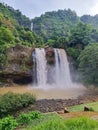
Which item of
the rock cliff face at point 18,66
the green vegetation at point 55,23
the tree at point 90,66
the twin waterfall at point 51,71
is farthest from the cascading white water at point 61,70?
the green vegetation at point 55,23

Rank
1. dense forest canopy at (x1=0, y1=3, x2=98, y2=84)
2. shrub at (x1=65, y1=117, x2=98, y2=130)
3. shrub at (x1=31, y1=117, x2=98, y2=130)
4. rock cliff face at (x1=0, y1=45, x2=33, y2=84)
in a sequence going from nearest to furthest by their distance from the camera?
shrub at (x1=31, y1=117, x2=98, y2=130) → shrub at (x1=65, y1=117, x2=98, y2=130) → dense forest canopy at (x1=0, y1=3, x2=98, y2=84) → rock cliff face at (x1=0, y1=45, x2=33, y2=84)

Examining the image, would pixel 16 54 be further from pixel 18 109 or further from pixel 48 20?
pixel 48 20

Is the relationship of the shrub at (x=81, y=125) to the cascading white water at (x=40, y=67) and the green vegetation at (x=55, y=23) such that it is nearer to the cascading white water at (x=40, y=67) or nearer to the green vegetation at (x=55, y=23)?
the cascading white water at (x=40, y=67)

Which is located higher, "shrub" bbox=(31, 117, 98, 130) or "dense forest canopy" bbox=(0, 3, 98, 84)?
"dense forest canopy" bbox=(0, 3, 98, 84)

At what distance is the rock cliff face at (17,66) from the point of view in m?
27.8

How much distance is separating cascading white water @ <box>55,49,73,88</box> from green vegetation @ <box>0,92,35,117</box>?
523 inches

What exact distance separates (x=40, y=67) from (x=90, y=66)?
7840 mm

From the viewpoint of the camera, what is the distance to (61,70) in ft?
99.9

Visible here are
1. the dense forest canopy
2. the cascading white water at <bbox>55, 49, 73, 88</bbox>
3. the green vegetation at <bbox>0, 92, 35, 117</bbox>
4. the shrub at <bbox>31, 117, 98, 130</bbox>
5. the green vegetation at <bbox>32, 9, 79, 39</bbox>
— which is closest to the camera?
the shrub at <bbox>31, 117, 98, 130</bbox>

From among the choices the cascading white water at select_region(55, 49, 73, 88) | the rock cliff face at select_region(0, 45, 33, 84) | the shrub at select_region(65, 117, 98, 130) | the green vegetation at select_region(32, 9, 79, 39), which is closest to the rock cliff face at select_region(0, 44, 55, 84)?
the rock cliff face at select_region(0, 45, 33, 84)

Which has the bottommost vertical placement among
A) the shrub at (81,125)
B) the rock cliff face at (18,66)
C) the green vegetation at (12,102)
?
the green vegetation at (12,102)

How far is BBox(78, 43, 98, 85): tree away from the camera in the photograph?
2242cm

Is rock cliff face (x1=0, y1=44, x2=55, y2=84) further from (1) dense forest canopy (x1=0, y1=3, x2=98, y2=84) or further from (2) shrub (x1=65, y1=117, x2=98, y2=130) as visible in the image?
(2) shrub (x1=65, y1=117, x2=98, y2=130)

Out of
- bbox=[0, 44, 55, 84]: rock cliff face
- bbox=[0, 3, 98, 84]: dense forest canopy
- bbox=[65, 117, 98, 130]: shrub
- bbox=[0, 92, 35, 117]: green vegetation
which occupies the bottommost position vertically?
bbox=[0, 92, 35, 117]: green vegetation
